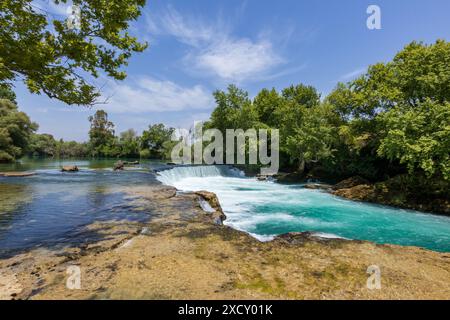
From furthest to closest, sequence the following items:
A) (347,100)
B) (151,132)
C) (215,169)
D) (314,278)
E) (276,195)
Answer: (151,132) → (215,169) → (347,100) → (276,195) → (314,278)

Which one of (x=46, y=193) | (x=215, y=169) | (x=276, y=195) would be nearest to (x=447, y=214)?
(x=276, y=195)

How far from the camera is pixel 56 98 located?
23.9 ft

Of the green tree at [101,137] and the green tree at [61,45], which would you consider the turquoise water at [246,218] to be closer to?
the green tree at [61,45]

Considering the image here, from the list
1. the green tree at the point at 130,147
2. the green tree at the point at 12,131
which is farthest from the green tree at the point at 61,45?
the green tree at the point at 130,147

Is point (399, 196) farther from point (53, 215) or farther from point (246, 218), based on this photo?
point (53, 215)

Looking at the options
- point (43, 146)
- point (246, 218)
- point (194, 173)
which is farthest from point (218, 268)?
point (43, 146)

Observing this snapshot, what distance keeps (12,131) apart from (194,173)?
1371 inches

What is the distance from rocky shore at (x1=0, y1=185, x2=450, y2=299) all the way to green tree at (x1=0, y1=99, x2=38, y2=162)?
43963 millimetres

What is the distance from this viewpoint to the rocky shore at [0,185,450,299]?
4.05m

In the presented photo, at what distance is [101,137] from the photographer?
8112 centimetres

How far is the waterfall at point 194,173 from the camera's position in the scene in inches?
1046

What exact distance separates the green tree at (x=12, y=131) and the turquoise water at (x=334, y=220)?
1604 inches

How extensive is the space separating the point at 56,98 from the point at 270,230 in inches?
349
